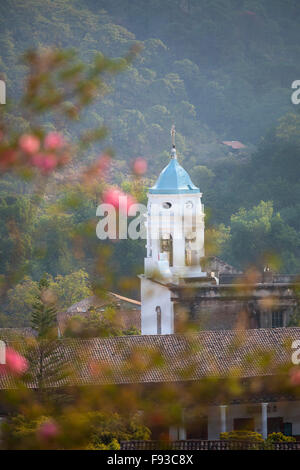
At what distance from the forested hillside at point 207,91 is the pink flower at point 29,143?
40.3m

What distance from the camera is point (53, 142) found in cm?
769

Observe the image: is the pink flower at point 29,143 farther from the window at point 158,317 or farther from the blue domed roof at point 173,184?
the blue domed roof at point 173,184

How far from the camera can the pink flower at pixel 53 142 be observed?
763 centimetres

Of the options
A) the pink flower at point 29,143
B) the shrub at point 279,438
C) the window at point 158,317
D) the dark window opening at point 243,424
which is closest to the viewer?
the pink flower at point 29,143

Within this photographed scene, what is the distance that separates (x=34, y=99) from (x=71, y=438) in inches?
76.8

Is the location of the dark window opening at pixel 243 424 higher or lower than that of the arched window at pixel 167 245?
lower

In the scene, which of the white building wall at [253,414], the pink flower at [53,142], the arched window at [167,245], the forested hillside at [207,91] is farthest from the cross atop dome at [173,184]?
the pink flower at [53,142]

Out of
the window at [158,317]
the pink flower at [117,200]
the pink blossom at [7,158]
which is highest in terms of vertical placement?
the window at [158,317]

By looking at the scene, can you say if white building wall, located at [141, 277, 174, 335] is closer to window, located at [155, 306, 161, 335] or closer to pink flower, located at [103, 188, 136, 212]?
window, located at [155, 306, 161, 335]

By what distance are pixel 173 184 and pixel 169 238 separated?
2.42 meters

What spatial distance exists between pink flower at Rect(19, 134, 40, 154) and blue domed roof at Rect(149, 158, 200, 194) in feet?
77.9

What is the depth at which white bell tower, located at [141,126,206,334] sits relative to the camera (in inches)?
1139

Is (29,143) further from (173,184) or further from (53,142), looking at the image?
(173,184)
